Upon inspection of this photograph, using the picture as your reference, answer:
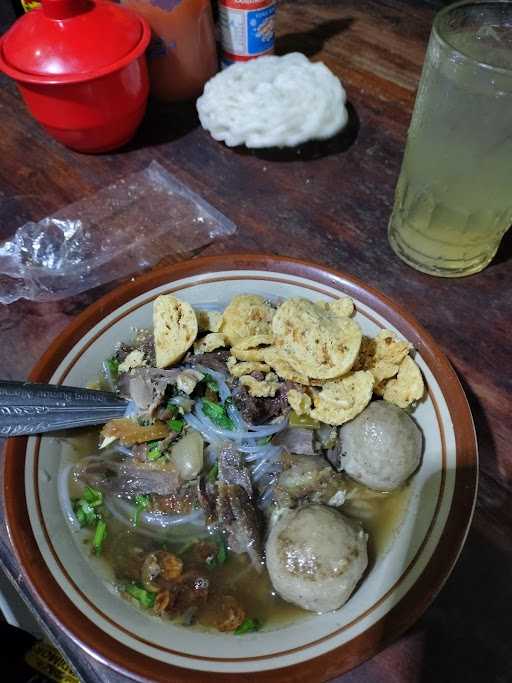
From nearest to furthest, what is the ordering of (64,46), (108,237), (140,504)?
(140,504) → (64,46) → (108,237)

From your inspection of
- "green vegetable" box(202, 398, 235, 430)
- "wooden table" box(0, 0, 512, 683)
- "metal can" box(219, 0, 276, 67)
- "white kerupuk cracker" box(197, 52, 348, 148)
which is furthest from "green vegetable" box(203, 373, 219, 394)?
"metal can" box(219, 0, 276, 67)

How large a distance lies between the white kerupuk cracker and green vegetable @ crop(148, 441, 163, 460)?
1.33 metres

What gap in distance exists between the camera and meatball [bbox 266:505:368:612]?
110 cm

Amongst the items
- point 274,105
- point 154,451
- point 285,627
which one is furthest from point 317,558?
point 274,105

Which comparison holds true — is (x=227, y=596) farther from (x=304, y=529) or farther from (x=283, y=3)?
(x=283, y=3)

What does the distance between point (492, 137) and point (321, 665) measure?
4.39 feet

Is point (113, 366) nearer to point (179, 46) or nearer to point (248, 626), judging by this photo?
point (248, 626)

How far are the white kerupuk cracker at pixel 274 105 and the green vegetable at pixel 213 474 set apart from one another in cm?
135

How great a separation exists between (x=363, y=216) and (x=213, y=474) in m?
1.16

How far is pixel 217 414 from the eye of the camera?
148 centimetres

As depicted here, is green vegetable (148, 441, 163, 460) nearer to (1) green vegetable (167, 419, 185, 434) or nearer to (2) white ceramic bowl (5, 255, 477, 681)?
(1) green vegetable (167, 419, 185, 434)

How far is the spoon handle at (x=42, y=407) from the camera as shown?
124 centimetres

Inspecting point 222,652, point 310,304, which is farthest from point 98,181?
point 222,652

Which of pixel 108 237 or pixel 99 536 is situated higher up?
pixel 108 237
